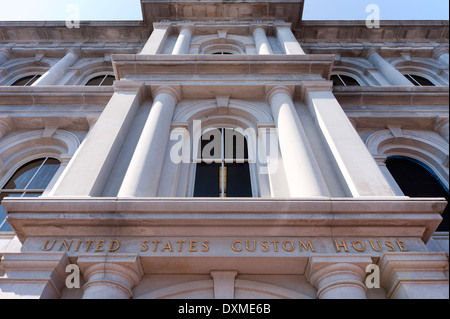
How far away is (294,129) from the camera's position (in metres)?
8.75

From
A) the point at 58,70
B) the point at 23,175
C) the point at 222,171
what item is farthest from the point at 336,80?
the point at 23,175

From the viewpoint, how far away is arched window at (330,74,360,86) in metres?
16.5

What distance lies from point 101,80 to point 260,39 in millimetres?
7603

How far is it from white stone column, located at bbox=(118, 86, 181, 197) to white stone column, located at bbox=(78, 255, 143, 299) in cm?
136

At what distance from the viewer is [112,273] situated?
5.57 m

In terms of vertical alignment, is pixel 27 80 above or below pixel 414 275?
above

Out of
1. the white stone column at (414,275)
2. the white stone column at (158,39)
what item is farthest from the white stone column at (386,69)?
the white stone column at (414,275)

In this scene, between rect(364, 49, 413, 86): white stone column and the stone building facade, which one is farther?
rect(364, 49, 413, 86): white stone column

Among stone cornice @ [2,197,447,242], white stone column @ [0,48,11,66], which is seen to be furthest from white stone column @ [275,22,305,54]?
white stone column @ [0,48,11,66]

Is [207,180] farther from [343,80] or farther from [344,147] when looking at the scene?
[343,80]

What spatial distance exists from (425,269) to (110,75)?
15598 mm

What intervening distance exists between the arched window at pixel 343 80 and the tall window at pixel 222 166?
813 centimetres

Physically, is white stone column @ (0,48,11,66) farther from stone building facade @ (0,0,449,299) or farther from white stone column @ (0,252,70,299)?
white stone column @ (0,252,70,299)
